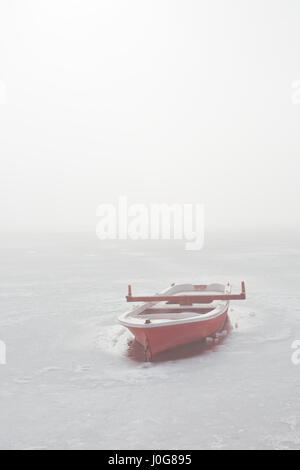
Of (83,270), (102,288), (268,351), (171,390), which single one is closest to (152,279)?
(102,288)

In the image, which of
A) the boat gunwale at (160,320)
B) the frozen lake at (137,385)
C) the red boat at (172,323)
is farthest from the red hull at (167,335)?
the frozen lake at (137,385)

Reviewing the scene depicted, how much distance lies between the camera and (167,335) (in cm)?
1633

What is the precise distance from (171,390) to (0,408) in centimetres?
525

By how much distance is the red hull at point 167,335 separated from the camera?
632 inches

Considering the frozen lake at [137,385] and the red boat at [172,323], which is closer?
the frozen lake at [137,385]

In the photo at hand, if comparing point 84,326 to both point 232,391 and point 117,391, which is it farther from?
point 232,391

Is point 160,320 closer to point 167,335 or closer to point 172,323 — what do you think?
point 167,335

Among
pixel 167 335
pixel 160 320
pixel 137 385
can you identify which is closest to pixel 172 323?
pixel 167 335

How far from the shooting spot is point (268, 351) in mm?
17203

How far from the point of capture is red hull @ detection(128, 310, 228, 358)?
1605 cm

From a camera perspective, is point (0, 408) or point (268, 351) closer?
point (0, 408)

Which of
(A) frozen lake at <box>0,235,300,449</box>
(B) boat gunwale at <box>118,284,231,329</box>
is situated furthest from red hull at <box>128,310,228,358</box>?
(A) frozen lake at <box>0,235,300,449</box>

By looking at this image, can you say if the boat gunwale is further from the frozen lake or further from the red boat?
the frozen lake

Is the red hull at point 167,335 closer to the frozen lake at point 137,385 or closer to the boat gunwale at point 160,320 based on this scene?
the boat gunwale at point 160,320
